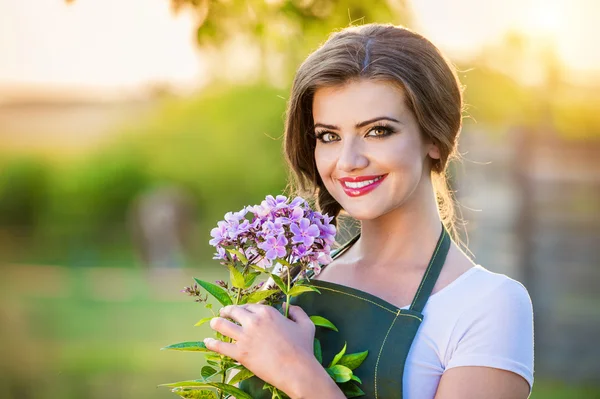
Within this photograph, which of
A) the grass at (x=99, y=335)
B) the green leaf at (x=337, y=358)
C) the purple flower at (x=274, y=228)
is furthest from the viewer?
the grass at (x=99, y=335)

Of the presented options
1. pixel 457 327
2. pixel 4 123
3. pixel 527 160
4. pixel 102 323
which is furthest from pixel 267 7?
pixel 4 123

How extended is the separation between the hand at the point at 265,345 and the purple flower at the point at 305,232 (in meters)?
0.17

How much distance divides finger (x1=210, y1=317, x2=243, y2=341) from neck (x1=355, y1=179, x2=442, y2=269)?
1.66 ft

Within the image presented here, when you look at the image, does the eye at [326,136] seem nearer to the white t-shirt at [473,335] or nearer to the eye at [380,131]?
the eye at [380,131]

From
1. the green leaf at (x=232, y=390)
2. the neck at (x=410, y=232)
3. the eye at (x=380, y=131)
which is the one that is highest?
the eye at (x=380, y=131)

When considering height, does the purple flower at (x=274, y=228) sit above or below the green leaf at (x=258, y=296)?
above

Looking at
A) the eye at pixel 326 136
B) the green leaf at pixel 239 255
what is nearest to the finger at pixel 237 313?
the green leaf at pixel 239 255

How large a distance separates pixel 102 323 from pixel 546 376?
7381mm

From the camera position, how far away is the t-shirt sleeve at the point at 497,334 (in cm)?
205

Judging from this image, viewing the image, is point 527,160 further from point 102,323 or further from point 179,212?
point 179,212

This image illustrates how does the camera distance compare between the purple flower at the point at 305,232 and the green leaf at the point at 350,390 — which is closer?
the purple flower at the point at 305,232

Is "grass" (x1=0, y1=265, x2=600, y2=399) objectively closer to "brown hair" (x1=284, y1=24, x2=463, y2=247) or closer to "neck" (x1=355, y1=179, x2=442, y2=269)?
"neck" (x1=355, y1=179, x2=442, y2=269)

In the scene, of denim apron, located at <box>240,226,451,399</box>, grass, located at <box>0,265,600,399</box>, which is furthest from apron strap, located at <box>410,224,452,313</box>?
grass, located at <box>0,265,600,399</box>

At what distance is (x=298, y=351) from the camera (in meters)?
1.98
